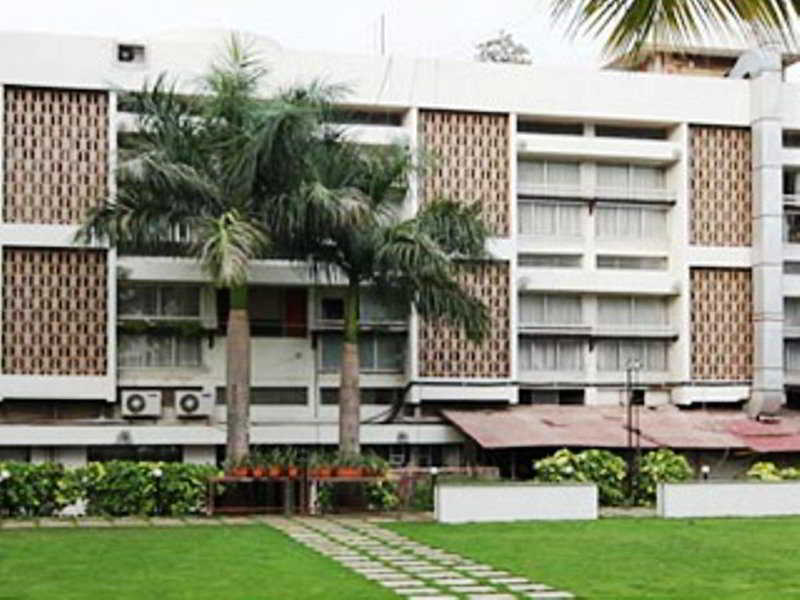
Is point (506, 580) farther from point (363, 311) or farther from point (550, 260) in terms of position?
point (550, 260)

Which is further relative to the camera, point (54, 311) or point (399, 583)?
point (54, 311)

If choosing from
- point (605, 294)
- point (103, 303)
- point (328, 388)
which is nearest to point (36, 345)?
point (103, 303)

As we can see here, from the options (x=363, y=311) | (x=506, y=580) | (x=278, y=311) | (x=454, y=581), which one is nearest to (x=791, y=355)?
(x=363, y=311)

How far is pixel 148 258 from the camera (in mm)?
31281

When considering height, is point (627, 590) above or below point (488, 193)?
below

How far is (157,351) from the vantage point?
3203 centimetres

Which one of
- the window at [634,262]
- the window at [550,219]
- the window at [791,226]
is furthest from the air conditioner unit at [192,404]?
the window at [791,226]

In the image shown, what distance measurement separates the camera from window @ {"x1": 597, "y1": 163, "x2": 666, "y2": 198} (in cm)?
3512

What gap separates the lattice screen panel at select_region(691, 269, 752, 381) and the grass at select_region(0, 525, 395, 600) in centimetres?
1639

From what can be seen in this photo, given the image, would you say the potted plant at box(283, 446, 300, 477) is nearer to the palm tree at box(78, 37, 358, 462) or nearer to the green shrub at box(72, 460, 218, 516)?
the palm tree at box(78, 37, 358, 462)

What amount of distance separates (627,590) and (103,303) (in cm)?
1912

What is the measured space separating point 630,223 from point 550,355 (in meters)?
3.85

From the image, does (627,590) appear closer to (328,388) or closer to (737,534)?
(737,534)

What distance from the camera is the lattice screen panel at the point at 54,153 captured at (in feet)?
Result: 100.0
